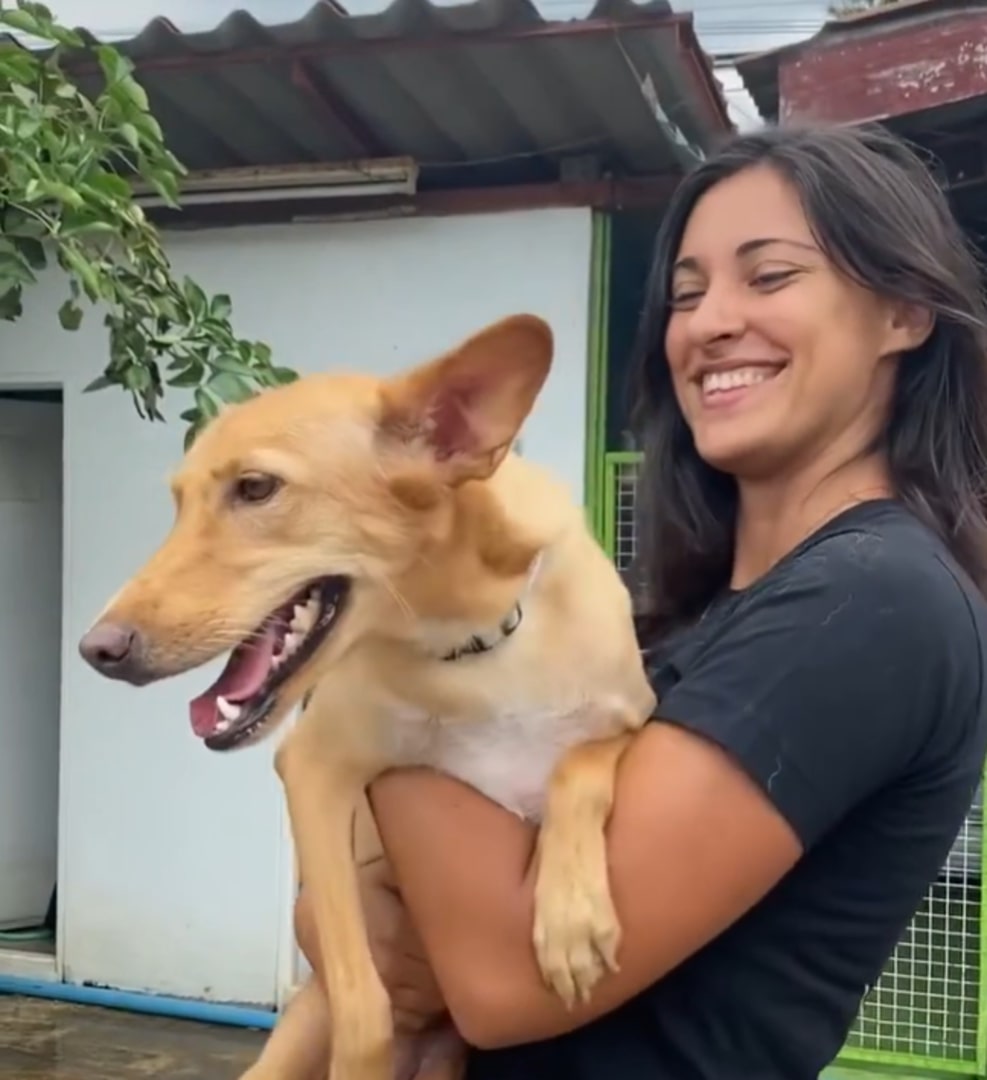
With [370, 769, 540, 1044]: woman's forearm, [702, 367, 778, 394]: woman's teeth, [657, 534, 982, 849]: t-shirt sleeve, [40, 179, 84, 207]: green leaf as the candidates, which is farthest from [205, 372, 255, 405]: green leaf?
[657, 534, 982, 849]: t-shirt sleeve

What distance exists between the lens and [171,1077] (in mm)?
4059

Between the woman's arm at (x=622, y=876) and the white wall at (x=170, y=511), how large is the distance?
9.18 ft

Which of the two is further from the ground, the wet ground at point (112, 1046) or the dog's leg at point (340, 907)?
the dog's leg at point (340, 907)

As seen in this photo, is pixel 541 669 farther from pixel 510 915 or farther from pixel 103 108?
pixel 103 108

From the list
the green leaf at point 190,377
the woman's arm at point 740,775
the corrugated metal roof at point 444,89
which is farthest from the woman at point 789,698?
the corrugated metal roof at point 444,89

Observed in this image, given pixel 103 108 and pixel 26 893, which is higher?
pixel 103 108

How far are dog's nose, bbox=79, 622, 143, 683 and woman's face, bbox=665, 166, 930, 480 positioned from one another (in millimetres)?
639

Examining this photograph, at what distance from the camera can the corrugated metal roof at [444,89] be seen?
3.29 meters

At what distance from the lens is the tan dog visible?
1.43 m

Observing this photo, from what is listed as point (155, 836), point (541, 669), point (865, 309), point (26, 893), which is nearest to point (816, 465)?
point (865, 309)

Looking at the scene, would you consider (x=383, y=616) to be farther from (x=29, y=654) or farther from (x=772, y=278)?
(x=29, y=654)

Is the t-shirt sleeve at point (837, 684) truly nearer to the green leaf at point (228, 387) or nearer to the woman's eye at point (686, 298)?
the woman's eye at point (686, 298)

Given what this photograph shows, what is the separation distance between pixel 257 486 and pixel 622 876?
1.71 feet

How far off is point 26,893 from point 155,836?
963mm
